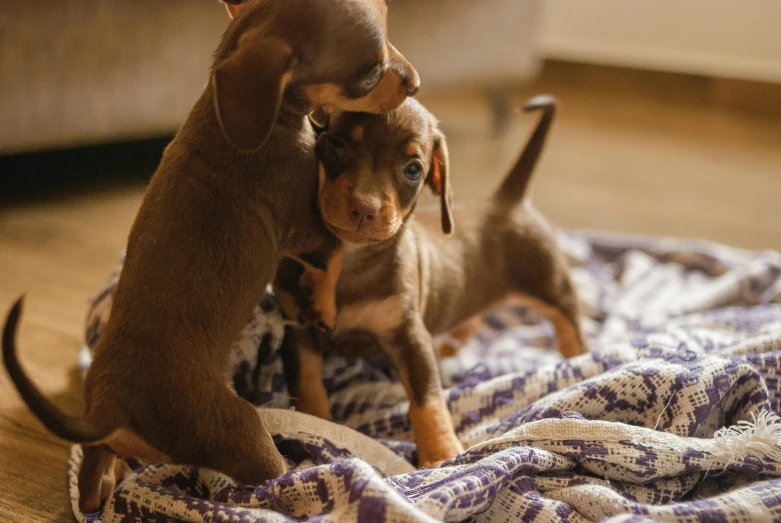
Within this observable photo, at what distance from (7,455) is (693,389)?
1357mm

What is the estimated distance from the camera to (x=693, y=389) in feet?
4.89

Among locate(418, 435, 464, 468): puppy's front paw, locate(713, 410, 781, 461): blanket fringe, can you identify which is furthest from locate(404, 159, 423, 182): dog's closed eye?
locate(713, 410, 781, 461): blanket fringe

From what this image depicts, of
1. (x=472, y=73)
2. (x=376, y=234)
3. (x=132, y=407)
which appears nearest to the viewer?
(x=132, y=407)

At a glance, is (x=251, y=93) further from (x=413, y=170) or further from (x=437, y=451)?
(x=437, y=451)

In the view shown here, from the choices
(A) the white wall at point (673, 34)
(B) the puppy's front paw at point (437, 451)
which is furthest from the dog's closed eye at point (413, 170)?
(A) the white wall at point (673, 34)

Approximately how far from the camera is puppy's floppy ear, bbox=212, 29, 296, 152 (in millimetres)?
1229

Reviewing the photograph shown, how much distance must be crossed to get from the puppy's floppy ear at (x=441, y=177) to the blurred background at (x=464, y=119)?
0.95 m

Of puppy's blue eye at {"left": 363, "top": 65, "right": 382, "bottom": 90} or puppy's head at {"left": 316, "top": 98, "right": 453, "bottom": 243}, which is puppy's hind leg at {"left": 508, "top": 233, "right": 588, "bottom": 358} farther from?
puppy's blue eye at {"left": 363, "top": 65, "right": 382, "bottom": 90}

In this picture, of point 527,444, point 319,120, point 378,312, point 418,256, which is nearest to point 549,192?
point 418,256

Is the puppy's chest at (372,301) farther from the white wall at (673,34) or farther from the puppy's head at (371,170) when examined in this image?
the white wall at (673,34)

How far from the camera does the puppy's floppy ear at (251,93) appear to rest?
1.23 m

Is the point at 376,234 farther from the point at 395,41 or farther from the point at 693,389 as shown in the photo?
the point at 395,41

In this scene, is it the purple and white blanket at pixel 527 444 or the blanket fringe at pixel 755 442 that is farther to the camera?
the blanket fringe at pixel 755 442

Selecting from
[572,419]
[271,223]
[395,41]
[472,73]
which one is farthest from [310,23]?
[472,73]
